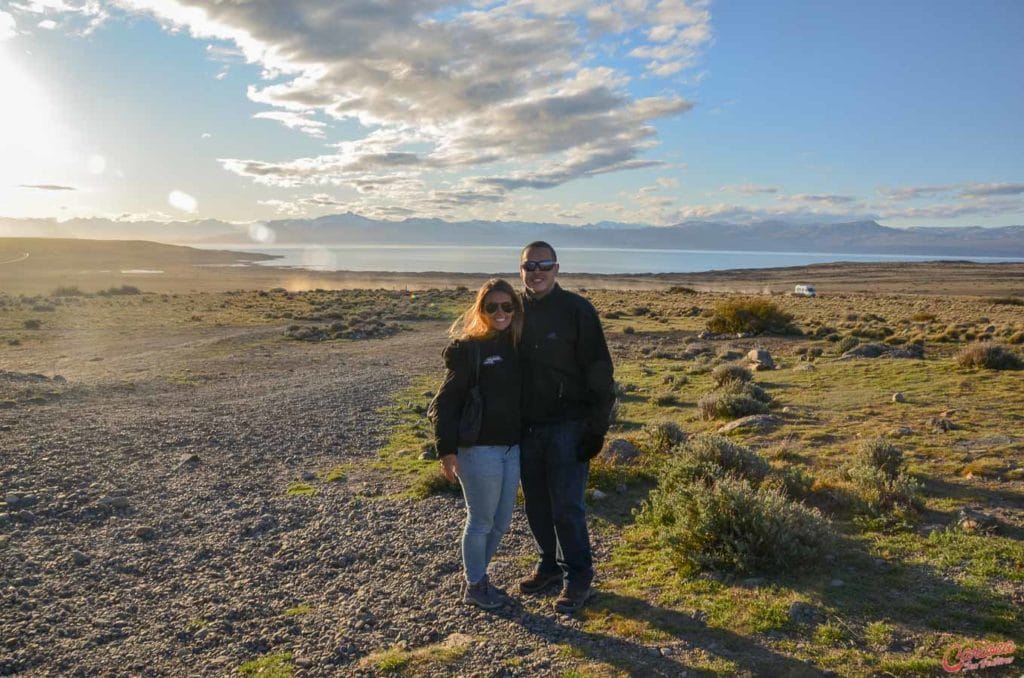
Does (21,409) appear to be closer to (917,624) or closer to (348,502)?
(348,502)

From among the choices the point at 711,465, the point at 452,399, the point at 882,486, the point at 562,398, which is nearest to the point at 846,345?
the point at 882,486

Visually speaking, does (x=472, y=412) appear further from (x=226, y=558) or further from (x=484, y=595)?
(x=226, y=558)

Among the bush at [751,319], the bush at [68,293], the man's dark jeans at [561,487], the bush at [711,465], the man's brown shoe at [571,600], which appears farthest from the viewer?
the bush at [68,293]

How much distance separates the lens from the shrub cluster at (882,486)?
18.4ft

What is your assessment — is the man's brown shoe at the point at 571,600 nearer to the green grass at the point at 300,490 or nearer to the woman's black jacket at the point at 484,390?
the woman's black jacket at the point at 484,390

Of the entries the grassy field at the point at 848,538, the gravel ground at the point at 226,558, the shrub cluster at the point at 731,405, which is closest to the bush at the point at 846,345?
the grassy field at the point at 848,538

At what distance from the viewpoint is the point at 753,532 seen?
475 cm

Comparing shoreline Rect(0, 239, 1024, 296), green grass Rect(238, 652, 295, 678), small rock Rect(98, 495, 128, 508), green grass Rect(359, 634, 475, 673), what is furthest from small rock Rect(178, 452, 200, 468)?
shoreline Rect(0, 239, 1024, 296)

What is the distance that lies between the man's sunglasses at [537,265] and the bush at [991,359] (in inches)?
476

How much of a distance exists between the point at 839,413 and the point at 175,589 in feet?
29.4

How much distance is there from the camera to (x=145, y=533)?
6254mm

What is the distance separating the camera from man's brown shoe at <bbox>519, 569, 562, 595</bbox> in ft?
15.2

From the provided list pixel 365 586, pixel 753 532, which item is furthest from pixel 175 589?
pixel 753 532

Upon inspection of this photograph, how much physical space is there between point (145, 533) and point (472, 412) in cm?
417
